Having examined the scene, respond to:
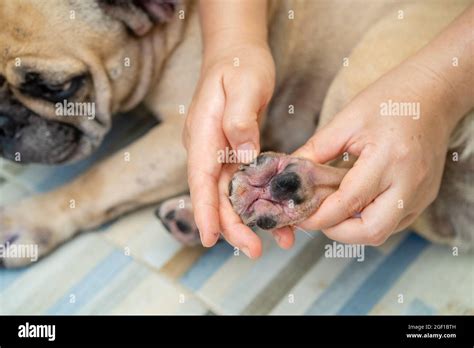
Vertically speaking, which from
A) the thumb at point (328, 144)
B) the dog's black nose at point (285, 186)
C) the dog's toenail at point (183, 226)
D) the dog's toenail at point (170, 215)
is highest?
the thumb at point (328, 144)

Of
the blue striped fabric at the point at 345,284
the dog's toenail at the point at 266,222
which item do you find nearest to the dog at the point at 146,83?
the blue striped fabric at the point at 345,284

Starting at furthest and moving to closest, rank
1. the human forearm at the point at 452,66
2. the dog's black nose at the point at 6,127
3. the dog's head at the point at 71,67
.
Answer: the dog's black nose at the point at 6,127, the dog's head at the point at 71,67, the human forearm at the point at 452,66

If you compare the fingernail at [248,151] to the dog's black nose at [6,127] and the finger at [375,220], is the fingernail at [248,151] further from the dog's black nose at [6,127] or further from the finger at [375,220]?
the dog's black nose at [6,127]

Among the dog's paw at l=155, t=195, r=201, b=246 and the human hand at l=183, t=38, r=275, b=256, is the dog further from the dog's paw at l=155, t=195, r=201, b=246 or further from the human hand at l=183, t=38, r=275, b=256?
the human hand at l=183, t=38, r=275, b=256

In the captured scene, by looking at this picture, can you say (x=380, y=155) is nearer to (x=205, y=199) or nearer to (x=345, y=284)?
(x=205, y=199)

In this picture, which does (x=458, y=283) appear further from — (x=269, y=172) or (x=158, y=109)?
(x=158, y=109)
